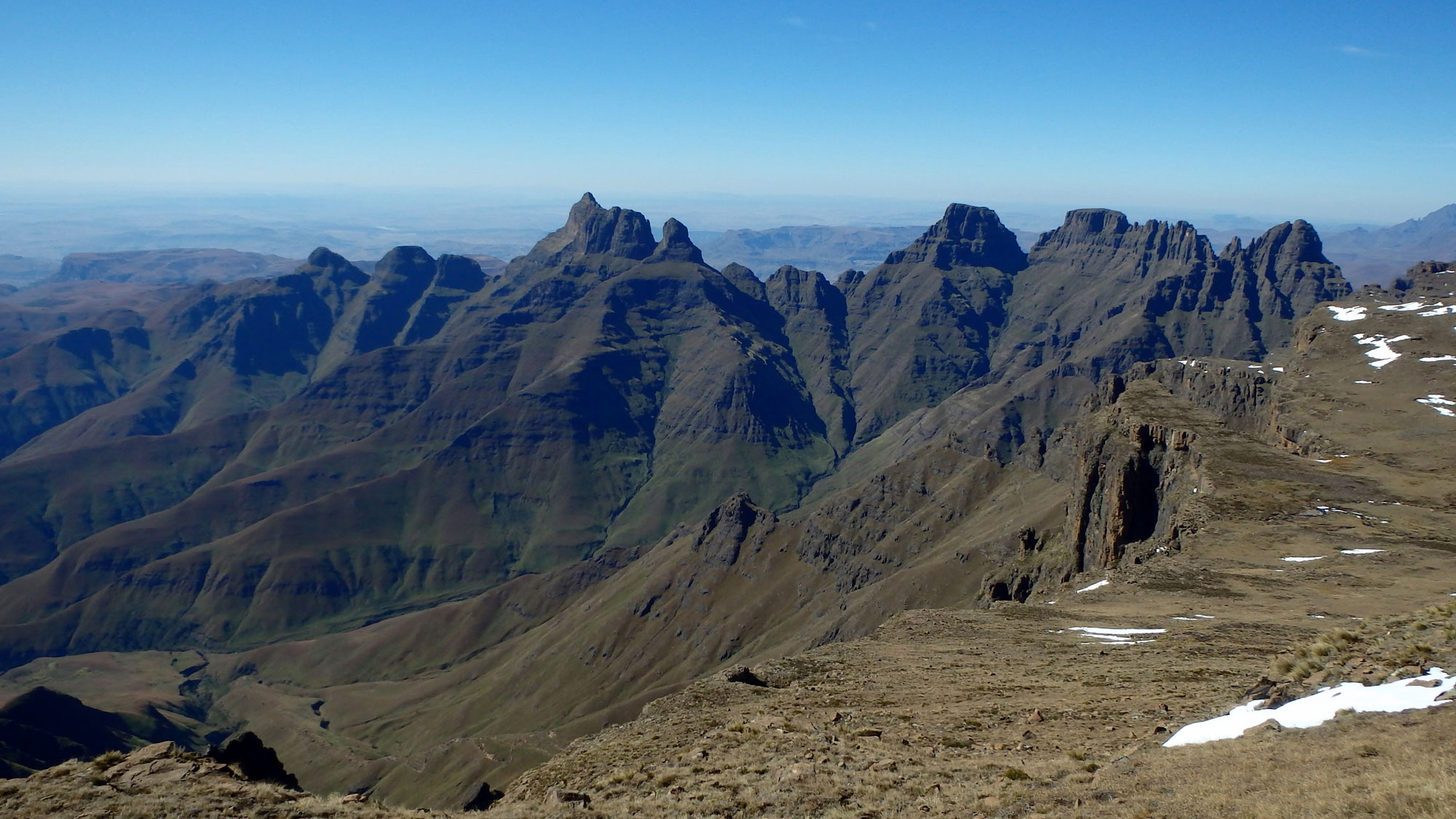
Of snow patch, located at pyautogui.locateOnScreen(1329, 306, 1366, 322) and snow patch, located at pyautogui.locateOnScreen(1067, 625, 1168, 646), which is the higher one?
snow patch, located at pyautogui.locateOnScreen(1329, 306, 1366, 322)

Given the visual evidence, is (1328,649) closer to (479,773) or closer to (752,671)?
(752,671)

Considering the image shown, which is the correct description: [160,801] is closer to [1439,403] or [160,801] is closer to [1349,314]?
[1439,403]

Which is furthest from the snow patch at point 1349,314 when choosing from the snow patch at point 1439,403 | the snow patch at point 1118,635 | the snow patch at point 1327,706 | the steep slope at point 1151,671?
the snow patch at point 1327,706

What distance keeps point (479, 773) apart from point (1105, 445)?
12801cm

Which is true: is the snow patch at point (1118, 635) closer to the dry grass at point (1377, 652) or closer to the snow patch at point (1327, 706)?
the dry grass at point (1377, 652)

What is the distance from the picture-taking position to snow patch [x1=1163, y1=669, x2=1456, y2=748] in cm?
2439

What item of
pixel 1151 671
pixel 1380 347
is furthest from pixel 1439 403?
pixel 1151 671

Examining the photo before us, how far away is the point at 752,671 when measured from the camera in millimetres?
52469

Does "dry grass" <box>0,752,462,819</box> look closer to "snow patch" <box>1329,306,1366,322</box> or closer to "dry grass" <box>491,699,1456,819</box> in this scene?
"dry grass" <box>491,699,1456,819</box>

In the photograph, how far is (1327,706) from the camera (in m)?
25.4

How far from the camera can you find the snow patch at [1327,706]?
80.0ft

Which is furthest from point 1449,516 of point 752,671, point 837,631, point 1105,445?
point 837,631

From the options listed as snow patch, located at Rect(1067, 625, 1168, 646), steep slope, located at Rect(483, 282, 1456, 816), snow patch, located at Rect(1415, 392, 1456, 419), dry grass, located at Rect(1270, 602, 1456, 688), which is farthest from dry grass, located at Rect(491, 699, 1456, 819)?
snow patch, located at Rect(1415, 392, 1456, 419)

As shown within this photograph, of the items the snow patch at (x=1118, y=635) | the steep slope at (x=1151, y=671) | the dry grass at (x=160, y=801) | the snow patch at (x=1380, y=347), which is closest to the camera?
the steep slope at (x=1151, y=671)
